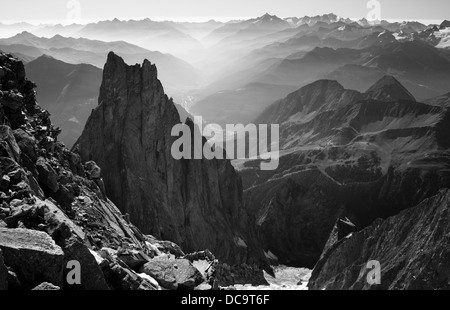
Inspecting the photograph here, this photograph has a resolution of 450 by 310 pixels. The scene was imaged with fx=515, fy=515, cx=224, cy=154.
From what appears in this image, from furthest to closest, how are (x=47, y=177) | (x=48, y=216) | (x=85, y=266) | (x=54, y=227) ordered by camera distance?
1. (x=47, y=177)
2. (x=48, y=216)
3. (x=54, y=227)
4. (x=85, y=266)

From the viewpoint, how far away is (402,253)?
11250 centimetres

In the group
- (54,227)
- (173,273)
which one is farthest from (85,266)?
(173,273)

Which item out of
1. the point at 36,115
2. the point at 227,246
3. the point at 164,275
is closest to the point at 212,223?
the point at 227,246

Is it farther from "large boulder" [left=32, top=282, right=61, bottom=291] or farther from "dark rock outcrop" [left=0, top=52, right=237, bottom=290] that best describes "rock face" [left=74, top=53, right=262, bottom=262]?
"large boulder" [left=32, top=282, right=61, bottom=291]

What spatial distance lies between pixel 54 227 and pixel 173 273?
13.0m

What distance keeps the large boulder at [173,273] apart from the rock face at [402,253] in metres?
55.4

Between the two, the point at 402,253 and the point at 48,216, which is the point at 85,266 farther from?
the point at 402,253

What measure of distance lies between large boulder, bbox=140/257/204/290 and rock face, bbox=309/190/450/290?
5544cm

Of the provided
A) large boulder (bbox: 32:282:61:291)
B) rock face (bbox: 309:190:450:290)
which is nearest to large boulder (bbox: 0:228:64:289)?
large boulder (bbox: 32:282:61:291)

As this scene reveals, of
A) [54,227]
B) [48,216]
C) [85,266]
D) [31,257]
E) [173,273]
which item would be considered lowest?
[173,273]

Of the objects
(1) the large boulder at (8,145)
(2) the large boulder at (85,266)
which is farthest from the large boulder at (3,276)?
(1) the large boulder at (8,145)

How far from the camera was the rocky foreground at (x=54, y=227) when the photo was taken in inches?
1453

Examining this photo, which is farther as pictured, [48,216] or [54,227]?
[48,216]
